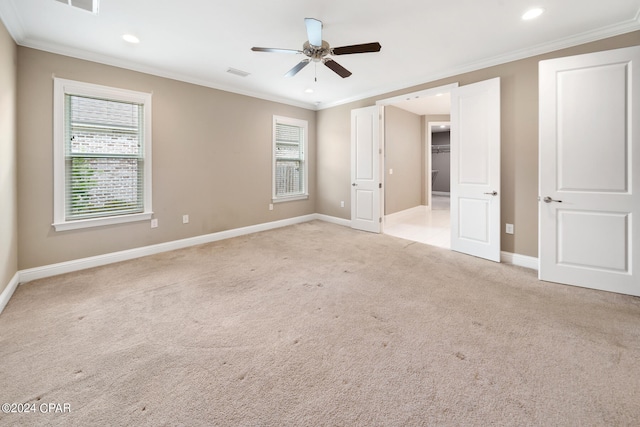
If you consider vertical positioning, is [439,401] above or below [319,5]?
below

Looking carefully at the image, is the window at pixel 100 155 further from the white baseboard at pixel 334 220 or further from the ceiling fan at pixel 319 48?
the white baseboard at pixel 334 220

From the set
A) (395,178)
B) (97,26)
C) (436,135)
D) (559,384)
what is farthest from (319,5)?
(436,135)

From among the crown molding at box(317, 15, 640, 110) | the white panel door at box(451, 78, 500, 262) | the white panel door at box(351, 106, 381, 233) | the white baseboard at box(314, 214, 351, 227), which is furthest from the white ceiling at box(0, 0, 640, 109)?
the white baseboard at box(314, 214, 351, 227)

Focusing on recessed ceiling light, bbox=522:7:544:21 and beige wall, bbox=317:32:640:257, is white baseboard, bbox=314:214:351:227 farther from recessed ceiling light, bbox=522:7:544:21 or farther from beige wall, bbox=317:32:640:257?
recessed ceiling light, bbox=522:7:544:21

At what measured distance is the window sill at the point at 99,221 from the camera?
3.25m

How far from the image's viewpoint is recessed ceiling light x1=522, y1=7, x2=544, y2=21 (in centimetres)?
251

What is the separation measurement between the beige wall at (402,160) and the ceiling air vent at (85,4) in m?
5.15

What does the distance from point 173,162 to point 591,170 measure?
506cm

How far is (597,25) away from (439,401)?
3.82 m

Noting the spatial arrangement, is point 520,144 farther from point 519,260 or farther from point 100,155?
point 100,155

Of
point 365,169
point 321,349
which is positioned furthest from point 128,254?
point 365,169

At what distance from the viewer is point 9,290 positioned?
8.58ft

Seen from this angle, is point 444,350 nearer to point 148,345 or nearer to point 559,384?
point 559,384

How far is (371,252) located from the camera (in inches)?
160
